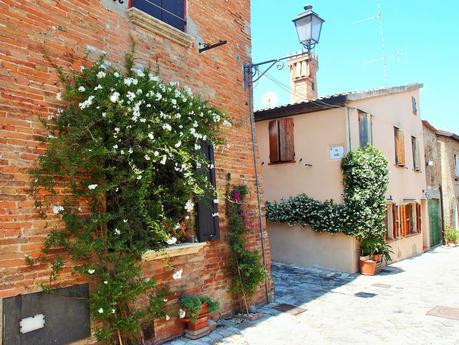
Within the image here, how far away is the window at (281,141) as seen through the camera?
12040 mm

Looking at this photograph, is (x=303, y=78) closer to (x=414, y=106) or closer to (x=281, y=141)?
(x=281, y=141)

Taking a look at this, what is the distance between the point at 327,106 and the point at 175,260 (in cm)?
748

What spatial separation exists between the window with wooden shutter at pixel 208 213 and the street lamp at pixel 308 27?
275cm

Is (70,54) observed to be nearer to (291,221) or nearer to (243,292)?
(243,292)

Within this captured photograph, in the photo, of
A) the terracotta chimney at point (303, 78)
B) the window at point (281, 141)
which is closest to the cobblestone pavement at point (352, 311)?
the window at point (281, 141)

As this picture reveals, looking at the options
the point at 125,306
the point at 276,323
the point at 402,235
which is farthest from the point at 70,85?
the point at 402,235

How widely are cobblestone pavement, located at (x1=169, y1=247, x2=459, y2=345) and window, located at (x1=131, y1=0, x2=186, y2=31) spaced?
14.9 feet

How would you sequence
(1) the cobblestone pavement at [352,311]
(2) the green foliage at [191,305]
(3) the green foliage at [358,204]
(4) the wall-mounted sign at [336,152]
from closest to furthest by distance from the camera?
(2) the green foliage at [191,305]
(1) the cobblestone pavement at [352,311]
(3) the green foliage at [358,204]
(4) the wall-mounted sign at [336,152]

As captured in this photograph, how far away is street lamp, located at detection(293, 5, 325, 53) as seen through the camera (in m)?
6.70

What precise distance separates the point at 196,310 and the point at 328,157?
722cm

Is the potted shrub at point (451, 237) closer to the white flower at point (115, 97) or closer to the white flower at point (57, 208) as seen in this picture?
the white flower at point (115, 97)

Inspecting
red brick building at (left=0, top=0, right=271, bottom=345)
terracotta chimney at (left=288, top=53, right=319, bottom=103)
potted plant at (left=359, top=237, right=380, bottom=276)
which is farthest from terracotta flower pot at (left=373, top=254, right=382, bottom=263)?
terracotta chimney at (left=288, top=53, right=319, bottom=103)

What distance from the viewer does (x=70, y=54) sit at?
4324mm

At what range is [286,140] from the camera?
12156 mm
